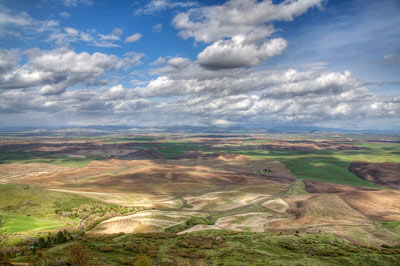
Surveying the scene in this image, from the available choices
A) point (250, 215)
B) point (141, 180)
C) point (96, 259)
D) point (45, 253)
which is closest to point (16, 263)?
point (45, 253)

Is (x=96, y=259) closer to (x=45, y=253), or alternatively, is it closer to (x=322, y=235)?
(x=45, y=253)

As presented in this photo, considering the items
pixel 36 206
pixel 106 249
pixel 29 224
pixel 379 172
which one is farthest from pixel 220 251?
pixel 379 172

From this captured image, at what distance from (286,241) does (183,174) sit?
113203mm

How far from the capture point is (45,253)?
36.7m

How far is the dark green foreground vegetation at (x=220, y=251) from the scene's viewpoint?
3619 centimetres

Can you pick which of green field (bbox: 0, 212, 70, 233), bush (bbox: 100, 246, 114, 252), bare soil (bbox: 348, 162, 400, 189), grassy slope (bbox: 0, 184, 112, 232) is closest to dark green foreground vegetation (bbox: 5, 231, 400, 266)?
bush (bbox: 100, 246, 114, 252)

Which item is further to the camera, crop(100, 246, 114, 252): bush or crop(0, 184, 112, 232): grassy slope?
crop(0, 184, 112, 232): grassy slope

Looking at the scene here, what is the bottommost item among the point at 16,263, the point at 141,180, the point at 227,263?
the point at 141,180

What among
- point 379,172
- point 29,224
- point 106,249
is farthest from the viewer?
point 379,172

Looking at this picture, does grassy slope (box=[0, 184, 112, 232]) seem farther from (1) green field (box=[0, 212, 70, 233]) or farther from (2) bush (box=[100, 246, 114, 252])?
(2) bush (box=[100, 246, 114, 252])

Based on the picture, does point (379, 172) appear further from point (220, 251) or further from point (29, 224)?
point (29, 224)

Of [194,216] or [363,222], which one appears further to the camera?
[194,216]

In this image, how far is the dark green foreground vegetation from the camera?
36188 millimetres

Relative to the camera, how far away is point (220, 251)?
42469 mm
